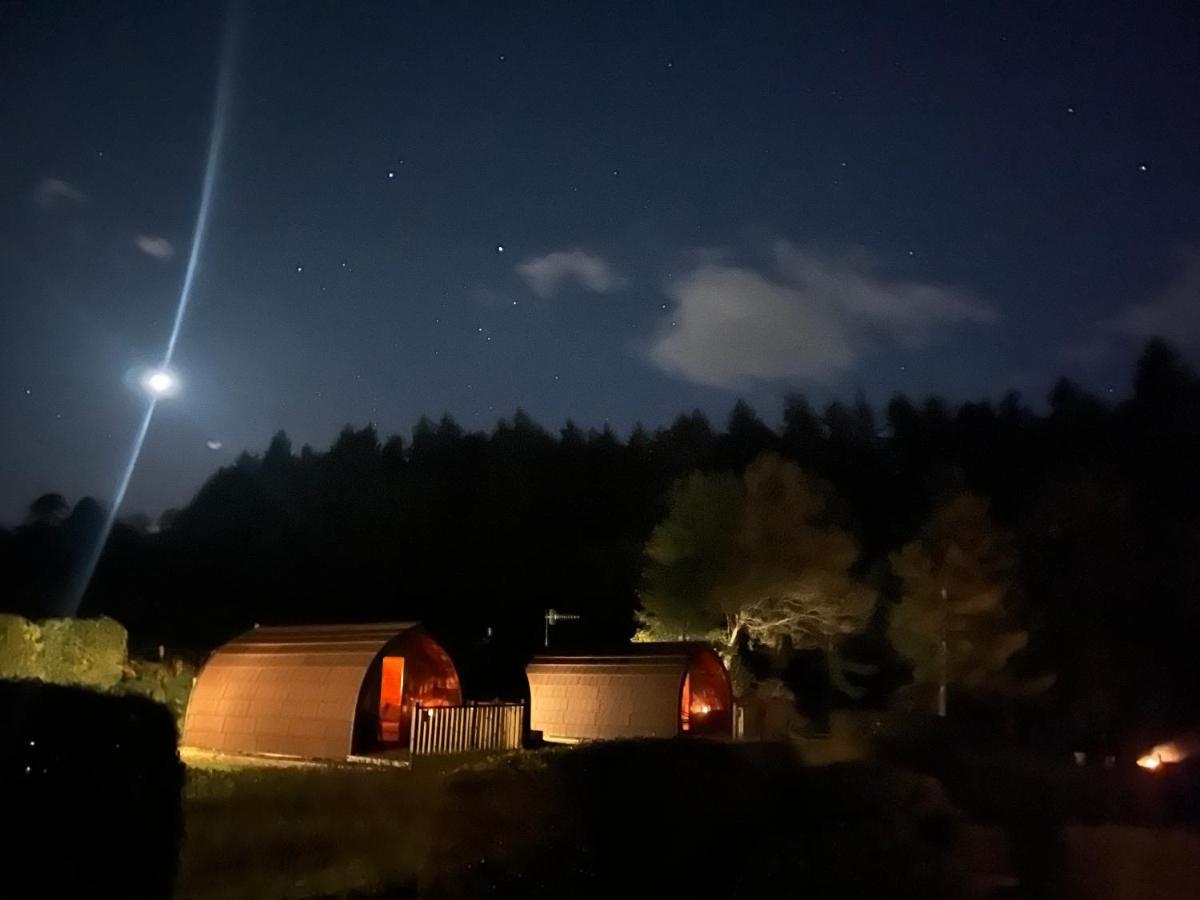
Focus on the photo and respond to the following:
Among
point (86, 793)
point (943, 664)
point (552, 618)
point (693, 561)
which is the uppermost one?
point (693, 561)

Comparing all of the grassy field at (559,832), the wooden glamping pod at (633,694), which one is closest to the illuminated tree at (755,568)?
the wooden glamping pod at (633,694)

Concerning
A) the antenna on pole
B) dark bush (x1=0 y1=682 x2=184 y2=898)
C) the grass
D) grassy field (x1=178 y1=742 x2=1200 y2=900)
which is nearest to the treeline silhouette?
the antenna on pole

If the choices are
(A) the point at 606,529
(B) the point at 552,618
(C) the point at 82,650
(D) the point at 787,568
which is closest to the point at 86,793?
(C) the point at 82,650

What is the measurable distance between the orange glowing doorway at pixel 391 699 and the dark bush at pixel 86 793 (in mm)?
13399

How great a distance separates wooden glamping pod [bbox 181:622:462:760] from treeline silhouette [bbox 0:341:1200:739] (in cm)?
810

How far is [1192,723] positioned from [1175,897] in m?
16.0

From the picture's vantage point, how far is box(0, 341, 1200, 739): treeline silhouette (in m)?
31.2

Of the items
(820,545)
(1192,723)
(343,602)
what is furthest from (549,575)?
(1192,723)

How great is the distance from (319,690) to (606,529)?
2340 centimetres

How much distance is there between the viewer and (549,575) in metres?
38.3

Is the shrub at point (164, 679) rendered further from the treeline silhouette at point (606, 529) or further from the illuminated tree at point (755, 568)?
the illuminated tree at point (755, 568)

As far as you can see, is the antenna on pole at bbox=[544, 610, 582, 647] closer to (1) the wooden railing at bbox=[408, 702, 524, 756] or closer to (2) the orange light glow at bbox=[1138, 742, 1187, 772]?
(1) the wooden railing at bbox=[408, 702, 524, 756]

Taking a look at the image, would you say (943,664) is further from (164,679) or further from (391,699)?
(164,679)

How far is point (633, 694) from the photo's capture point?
→ 2203cm
